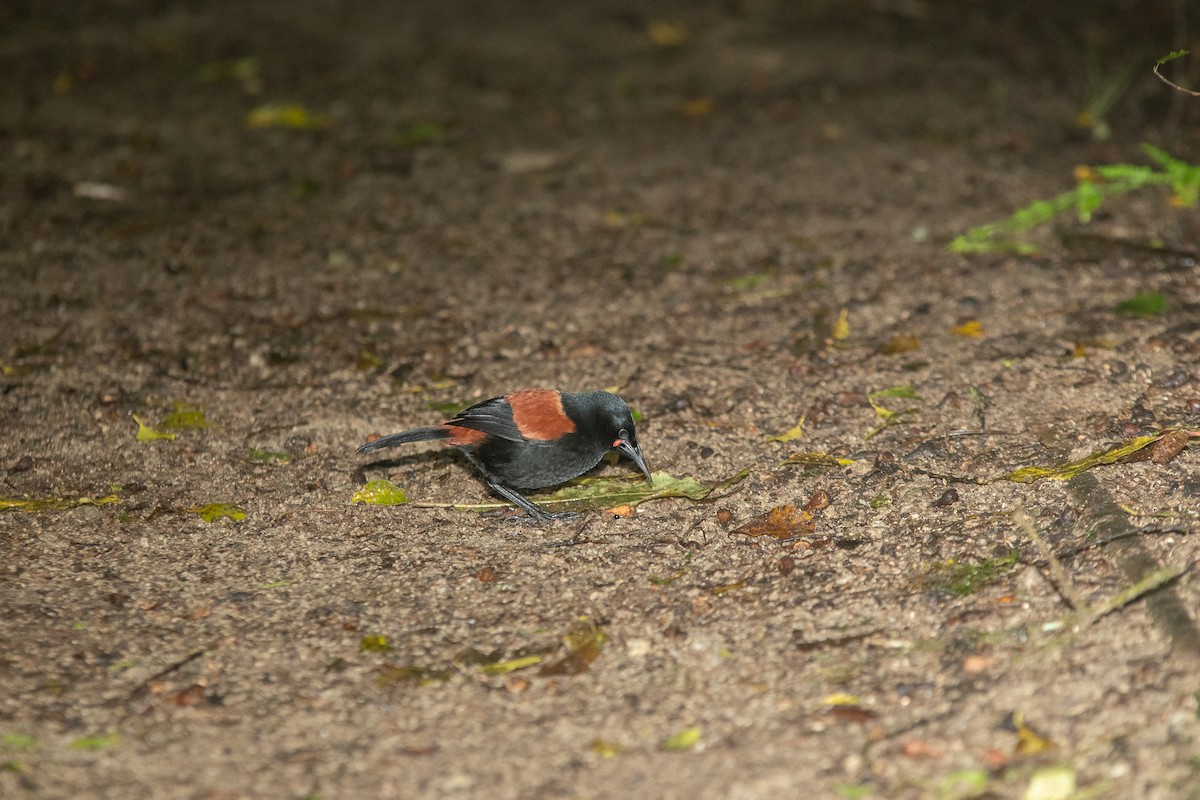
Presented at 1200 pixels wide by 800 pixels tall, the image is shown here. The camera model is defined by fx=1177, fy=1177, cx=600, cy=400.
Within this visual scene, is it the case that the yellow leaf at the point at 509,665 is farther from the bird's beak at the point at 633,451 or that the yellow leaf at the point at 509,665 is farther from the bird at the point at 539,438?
the bird's beak at the point at 633,451

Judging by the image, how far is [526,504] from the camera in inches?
167

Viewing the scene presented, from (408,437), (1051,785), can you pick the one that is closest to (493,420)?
(408,437)

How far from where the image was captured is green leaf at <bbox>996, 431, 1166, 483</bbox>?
158 inches

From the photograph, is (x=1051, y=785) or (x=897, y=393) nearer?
(x=1051, y=785)

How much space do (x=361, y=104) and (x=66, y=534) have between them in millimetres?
4468

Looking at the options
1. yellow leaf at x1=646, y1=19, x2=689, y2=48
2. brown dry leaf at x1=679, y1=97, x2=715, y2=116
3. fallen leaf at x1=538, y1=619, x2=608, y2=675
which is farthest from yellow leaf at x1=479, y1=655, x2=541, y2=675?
yellow leaf at x1=646, y1=19, x2=689, y2=48

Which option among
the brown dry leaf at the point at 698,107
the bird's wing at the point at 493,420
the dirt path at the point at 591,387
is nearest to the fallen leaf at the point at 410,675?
the dirt path at the point at 591,387

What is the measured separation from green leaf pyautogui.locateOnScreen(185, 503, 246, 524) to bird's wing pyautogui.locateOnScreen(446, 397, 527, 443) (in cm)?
83

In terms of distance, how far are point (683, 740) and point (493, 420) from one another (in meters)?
1.56

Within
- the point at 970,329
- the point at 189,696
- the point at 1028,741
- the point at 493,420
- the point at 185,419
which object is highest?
the point at 1028,741

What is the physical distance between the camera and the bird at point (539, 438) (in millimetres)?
4207

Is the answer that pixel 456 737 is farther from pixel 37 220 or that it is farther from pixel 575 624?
pixel 37 220

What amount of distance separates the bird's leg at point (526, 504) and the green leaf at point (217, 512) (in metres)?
0.91

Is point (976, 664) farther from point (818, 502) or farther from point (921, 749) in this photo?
point (818, 502)
